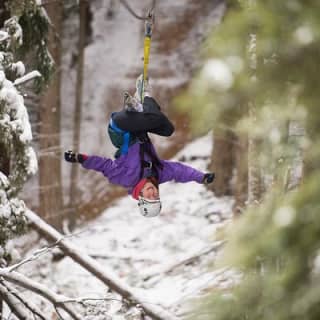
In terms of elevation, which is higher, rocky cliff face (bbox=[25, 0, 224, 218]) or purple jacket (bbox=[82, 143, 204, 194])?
rocky cliff face (bbox=[25, 0, 224, 218])

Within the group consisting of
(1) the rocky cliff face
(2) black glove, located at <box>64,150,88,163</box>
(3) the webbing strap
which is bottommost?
(2) black glove, located at <box>64,150,88,163</box>

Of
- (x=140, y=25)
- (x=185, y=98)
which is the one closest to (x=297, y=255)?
(x=185, y=98)

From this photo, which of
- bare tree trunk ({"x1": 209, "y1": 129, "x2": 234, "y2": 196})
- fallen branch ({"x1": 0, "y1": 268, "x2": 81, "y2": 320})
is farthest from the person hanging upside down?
bare tree trunk ({"x1": 209, "y1": 129, "x2": 234, "y2": 196})

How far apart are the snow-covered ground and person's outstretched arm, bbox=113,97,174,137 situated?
4.70 metres

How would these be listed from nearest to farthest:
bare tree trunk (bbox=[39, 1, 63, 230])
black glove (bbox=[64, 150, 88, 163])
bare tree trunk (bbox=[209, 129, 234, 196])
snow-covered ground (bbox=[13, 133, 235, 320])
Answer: black glove (bbox=[64, 150, 88, 163]), snow-covered ground (bbox=[13, 133, 235, 320]), bare tree trunk (bbox=[39, 1, 63, 230]), bare tree trunk (bbox=[209, 129, 234, 196])

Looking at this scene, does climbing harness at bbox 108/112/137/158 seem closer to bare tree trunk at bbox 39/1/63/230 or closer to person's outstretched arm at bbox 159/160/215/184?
person's outstretched arm at bbox 159/160/215/184

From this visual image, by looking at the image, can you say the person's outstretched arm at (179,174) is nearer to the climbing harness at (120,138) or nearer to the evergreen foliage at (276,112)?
the climbing harness at (120,138)

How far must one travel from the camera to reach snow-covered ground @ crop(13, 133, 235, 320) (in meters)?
10.3

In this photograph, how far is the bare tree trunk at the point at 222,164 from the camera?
13.4 metres

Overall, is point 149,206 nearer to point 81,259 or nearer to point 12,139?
point 12,139

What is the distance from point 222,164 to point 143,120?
8.88 meters

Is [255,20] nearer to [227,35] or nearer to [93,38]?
[227,35]

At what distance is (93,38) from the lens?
1925 cm

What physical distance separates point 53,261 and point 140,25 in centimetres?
991
